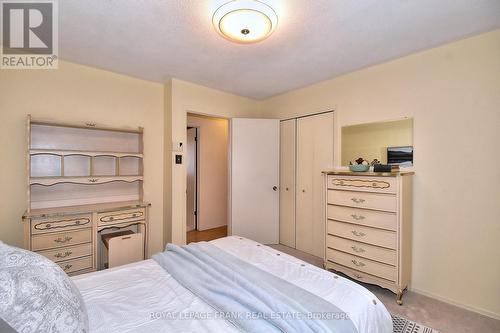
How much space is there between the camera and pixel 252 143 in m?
3.70

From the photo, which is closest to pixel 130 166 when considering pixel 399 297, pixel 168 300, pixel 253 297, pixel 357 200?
pixel 168 300

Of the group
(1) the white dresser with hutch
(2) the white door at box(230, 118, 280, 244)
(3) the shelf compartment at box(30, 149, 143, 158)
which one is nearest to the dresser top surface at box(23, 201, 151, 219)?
(1) the white dresser with hutch

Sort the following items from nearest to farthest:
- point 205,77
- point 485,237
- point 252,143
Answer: point 485,237 < point 205,77 < point 252,143

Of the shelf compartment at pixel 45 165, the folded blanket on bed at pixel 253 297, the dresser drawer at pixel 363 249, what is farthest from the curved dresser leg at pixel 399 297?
the shelf compartment at pixel 45 165

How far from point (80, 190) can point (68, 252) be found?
72 cm

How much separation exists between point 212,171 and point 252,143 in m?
1.49

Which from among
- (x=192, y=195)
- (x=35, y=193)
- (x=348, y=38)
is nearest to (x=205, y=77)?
(x=348, y=38)

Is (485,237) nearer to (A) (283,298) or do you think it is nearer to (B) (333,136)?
(B) (333,136)

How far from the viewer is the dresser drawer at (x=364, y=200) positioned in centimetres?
218

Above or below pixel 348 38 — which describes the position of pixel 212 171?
below

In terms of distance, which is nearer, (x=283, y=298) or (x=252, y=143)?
(x=283, y=298)

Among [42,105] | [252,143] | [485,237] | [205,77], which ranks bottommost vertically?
[485,237]

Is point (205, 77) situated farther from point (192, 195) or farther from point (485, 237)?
point (485, 237)

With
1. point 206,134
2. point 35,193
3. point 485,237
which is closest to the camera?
point 485,237
